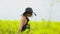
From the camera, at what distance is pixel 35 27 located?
4.30 feet

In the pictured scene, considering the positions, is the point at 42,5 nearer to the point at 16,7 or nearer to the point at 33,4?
the point at 33,4

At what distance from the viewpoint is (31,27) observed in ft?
4.29

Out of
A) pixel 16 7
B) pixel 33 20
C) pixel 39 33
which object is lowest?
pixel 39 33

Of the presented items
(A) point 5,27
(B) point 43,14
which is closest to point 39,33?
(B) point 43,14

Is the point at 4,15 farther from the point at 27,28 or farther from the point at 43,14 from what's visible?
the point at 43,14

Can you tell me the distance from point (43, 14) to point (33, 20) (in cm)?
10

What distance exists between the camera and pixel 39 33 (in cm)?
130

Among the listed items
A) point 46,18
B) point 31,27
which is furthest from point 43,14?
point 31,27

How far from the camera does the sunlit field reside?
4.26 feet

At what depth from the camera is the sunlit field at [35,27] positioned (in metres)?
1.30

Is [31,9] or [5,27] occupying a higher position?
[31,9]

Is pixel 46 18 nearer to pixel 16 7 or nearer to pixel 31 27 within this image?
pixel 31 27

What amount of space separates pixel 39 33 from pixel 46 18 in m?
0.14

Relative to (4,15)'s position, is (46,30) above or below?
below
